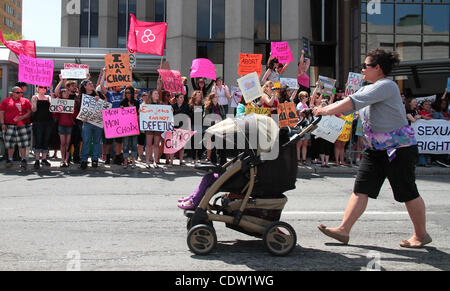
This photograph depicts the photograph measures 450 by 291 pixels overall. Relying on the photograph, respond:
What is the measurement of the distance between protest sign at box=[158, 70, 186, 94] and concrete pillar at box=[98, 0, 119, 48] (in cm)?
2639

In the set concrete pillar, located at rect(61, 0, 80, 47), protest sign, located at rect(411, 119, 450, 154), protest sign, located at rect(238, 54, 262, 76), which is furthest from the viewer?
concrete pillar, located at rect(61, 0, 80, 47)

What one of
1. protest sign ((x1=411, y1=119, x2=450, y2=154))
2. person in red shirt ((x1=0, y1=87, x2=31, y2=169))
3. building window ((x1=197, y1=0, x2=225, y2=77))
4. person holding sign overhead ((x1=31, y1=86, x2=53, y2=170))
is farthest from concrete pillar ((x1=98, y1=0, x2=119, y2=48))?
protest sign ((x1=411, y1=119, x2=450, y2=154))

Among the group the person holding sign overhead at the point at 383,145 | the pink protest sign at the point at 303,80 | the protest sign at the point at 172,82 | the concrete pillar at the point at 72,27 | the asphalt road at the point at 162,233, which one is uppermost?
the concrete pillar at the point at 72,27

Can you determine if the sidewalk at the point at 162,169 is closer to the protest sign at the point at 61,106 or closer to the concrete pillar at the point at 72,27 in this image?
the protest sign at the point at 61,106

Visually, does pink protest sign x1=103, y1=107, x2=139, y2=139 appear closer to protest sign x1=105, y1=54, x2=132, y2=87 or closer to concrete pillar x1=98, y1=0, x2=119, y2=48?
protest sign x1=105, y1=54, x2=132, y2=87

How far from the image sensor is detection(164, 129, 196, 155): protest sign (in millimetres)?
11500

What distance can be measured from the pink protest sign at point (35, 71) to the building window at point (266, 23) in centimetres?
1185

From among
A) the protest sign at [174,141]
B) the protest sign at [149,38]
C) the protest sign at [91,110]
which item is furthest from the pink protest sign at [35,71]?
the protest sign at [174,141]

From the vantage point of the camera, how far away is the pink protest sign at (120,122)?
1112 centimetres

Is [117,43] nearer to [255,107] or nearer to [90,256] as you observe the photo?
[255,107]

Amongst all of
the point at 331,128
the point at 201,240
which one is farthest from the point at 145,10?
the point at 201,240

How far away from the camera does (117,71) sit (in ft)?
37.6

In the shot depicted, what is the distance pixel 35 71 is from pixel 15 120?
1405 mm
